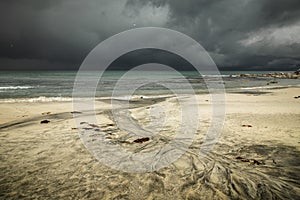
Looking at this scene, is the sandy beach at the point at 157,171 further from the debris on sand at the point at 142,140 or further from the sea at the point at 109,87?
the sea at the point at 109,87

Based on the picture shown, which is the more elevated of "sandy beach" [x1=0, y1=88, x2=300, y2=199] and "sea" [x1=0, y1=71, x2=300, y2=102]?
"sea" [x1=0, y1=71, x2=300, y2=102]

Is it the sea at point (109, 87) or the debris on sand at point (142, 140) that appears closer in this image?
the debris on sand at point (142, 140)

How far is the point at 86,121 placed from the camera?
29.1ft

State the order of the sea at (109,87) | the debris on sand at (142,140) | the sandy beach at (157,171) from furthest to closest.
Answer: the sea at (109,87), the debris on sand at (142,140), the sandy beach at (157,171)

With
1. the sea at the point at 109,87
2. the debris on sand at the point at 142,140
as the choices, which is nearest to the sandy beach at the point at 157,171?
the debris on sand at the point at 142,140

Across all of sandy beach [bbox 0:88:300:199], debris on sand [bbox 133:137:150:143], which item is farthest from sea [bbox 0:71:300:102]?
debris on sand [bbox 133:137:150:143]

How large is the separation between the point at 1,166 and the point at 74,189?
2.38 meters

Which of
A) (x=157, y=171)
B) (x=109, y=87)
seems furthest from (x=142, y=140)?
(x=109, y=87)

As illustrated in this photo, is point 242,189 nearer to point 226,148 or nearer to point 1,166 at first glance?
point 226,148

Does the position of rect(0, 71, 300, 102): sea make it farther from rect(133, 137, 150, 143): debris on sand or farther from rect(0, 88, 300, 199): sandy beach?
rect(133, 137, 150, 143): debris on sand

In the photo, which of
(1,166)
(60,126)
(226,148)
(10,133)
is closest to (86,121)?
(60,126)

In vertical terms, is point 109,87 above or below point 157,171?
above

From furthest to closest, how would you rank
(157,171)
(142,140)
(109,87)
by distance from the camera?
(109,87), (142,140), (157,171)

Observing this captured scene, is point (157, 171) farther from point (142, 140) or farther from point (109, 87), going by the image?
point (109, 87)
